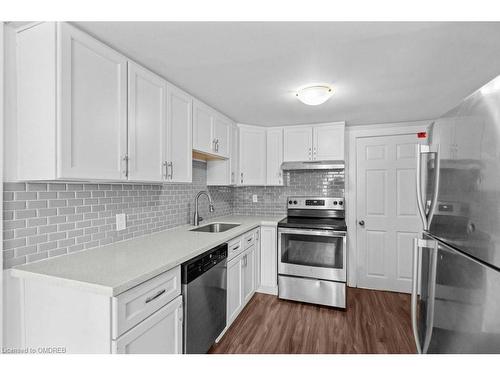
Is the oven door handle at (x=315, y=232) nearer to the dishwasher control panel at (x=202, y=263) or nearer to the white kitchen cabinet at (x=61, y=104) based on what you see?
the dishwasher control panel at (x=202, y=263)

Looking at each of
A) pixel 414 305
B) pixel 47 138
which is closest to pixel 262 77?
pixel 47 138

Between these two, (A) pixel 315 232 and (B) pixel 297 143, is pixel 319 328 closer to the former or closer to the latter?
(A) pixel 315 232

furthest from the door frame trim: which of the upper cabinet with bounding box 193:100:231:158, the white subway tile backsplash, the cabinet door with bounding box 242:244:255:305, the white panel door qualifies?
the white subway tile backsplash

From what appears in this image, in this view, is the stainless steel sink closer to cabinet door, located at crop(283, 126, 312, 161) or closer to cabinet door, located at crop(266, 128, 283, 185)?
cabinet door, located at crop(266, 128, 283, 185)

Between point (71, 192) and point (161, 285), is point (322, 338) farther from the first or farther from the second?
point (71, 192)

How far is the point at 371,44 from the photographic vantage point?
1.40 m

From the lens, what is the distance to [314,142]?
3.19 metres

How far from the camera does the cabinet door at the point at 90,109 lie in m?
1.21

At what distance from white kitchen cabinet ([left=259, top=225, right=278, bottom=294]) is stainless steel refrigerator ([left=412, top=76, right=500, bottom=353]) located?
5.61 ft

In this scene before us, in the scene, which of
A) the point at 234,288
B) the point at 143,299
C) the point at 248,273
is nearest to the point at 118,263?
the point at 143,299

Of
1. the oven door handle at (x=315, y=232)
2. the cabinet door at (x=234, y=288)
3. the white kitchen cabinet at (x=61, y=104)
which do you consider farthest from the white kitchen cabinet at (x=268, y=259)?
the white kitchen cabinet at (x=61, y=104)

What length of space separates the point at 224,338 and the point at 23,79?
2221mm

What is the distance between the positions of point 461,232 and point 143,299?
1426 mm

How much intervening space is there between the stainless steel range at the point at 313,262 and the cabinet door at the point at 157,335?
5.11ft
